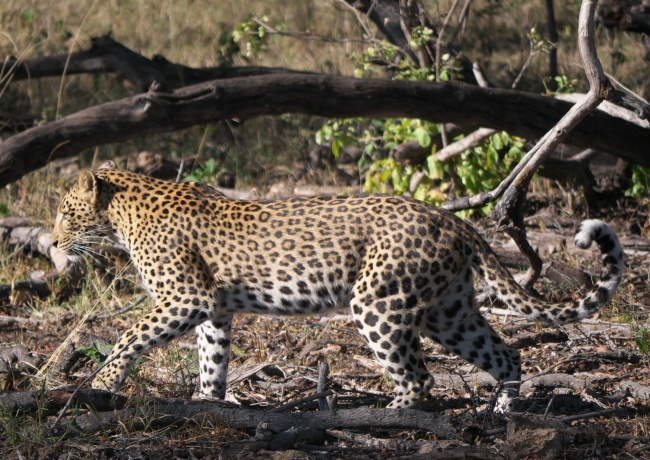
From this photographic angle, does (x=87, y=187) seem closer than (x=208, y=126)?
Yes

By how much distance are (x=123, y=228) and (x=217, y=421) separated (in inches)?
80.7

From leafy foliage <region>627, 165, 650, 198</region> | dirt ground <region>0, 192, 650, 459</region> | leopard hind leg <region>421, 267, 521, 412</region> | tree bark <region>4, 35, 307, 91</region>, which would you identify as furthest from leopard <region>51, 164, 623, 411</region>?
leafy foliage <region>627, 165, 650, 198</region>

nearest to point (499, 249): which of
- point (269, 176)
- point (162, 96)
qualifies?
point (162, 96)

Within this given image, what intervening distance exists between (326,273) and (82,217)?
186 centimetres

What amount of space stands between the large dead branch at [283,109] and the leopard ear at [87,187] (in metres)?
1.30

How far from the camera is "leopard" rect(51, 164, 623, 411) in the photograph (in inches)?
229

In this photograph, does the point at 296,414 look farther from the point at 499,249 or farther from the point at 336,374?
the point at 499,249

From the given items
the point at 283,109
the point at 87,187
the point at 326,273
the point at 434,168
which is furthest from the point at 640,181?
the point at 87,187

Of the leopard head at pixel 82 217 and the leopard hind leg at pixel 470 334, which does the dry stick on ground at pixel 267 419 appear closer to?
the leopard hind leg at pixel 470 334

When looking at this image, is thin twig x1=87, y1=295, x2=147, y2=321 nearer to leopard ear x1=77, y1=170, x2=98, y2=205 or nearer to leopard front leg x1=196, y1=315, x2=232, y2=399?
leopard ear x1=77, y1=170, x2=98, y2=205

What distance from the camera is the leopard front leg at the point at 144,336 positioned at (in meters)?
5.98

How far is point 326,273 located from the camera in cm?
612

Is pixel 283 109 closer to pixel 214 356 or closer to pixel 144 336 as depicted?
pixel 214 356

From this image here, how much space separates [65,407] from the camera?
499 cm
